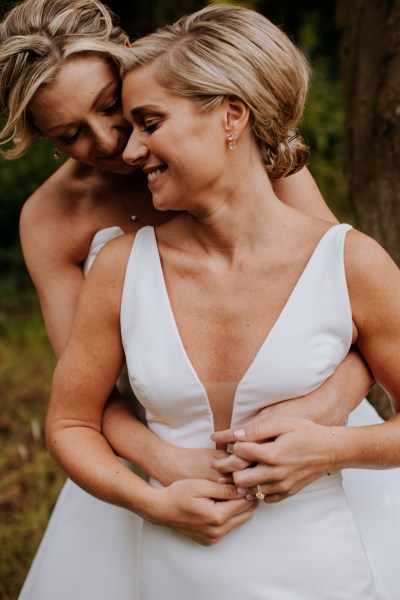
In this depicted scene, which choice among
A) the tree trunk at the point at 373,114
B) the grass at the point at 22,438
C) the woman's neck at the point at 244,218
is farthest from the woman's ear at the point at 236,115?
the grass at the point at 22,438

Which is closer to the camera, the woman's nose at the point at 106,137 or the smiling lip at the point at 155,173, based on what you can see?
the smiling lip at the point at 155,173

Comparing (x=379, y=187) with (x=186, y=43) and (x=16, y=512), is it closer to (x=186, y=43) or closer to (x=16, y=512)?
(x=186, y=43)

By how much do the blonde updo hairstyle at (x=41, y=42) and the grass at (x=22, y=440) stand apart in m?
2.32

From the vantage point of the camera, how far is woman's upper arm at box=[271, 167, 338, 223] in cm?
246

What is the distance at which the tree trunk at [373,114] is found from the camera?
3023mm

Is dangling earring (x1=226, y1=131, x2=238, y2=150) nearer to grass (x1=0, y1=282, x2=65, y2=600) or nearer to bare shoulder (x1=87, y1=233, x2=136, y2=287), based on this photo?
bare shoulder (x1=87, y1=233, x2=136, y2=287)

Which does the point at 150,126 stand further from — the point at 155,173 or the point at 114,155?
the point at 114,155

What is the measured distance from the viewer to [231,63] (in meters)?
1.97

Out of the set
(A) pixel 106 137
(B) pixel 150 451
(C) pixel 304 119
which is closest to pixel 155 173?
(A) pixel 106 137

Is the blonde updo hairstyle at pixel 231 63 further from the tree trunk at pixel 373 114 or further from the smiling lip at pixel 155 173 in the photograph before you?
the tree trunk at pixel 373 114

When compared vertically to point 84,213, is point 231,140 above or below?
above

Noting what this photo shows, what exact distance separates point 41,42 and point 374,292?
51.4 inches

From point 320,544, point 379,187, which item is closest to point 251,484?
point 320,544

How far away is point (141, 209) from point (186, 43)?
0.82 metres
